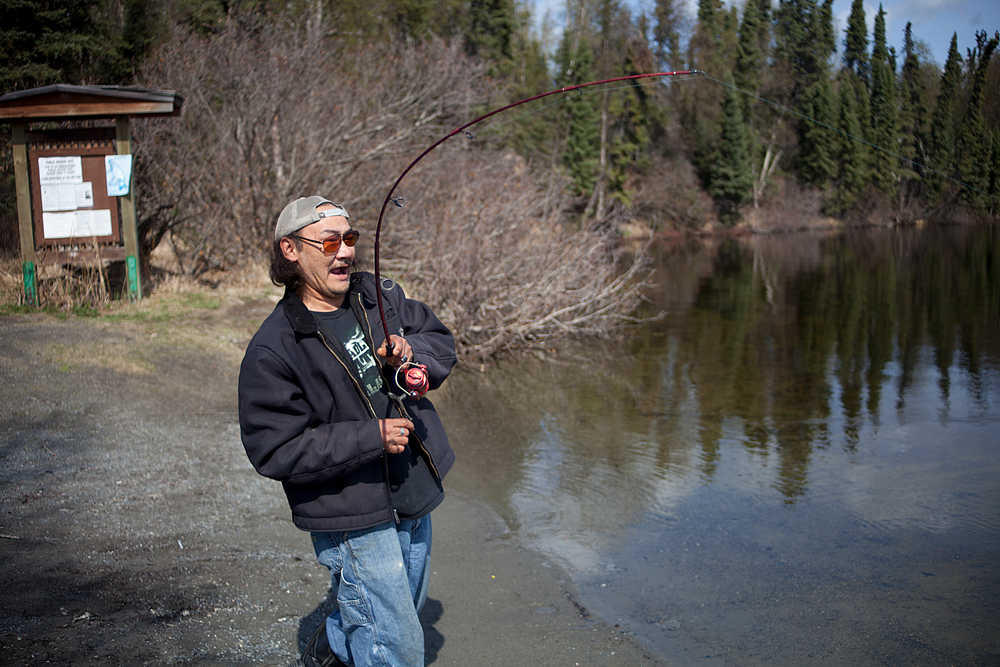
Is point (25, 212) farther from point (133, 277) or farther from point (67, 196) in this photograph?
point (133, 277)

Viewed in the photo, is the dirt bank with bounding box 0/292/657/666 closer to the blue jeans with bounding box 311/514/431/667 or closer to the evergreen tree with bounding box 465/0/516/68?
the blue jeans with bounding box 311/514/431/667

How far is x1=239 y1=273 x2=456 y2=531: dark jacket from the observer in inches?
115

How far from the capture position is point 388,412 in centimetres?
322

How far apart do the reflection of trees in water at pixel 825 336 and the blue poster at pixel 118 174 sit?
7362mm

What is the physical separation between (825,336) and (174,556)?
41.4 ft

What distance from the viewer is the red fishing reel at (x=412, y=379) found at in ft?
10.4

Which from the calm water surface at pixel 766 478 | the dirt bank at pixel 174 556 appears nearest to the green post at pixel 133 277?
the dirt bank at pixel 174 556

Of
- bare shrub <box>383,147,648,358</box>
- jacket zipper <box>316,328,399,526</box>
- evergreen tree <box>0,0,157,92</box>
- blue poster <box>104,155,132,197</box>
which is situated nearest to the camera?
jacket zipper <box>316,328,399,526</box>

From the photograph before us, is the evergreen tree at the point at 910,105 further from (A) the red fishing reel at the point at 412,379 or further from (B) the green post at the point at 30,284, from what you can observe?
(B) the green post at the point at 30,284

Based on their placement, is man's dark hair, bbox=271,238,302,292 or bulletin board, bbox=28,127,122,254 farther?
bulletin board, bbox=28,127,122,254

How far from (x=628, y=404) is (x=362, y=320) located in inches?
305

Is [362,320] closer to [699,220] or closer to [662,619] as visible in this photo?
[662,619]

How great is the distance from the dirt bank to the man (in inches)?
42.0

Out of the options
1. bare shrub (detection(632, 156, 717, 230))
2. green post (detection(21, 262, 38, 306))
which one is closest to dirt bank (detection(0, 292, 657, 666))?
green post (detection(21, 262, 38, 306))
